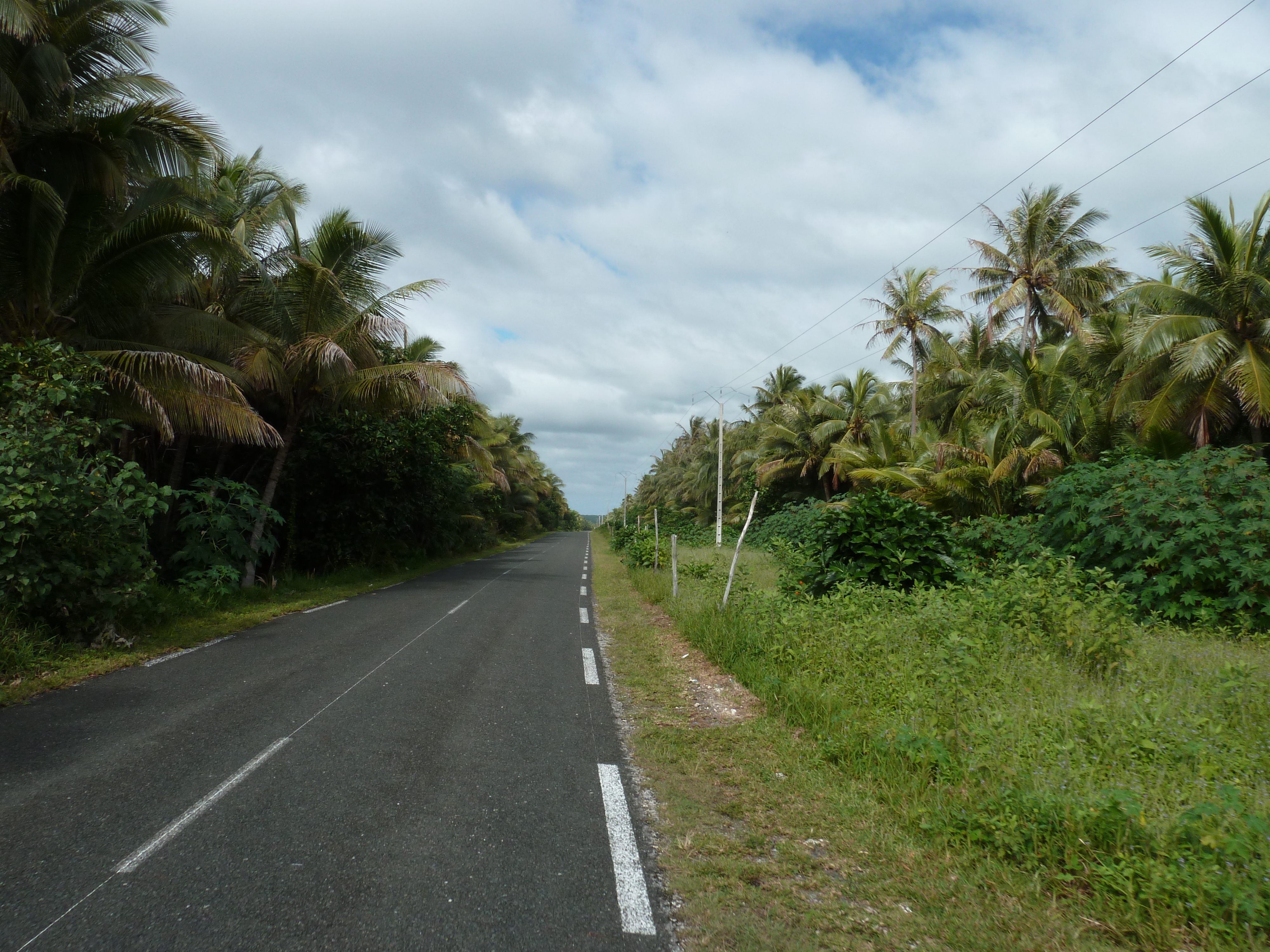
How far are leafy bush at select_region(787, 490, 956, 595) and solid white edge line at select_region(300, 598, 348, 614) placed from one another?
7.87m

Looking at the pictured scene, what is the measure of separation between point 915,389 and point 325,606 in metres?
24.4

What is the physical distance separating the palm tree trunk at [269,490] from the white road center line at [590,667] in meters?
7.60

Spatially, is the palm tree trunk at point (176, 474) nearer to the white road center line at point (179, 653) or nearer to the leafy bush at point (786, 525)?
the white road center line at point (179, 653)

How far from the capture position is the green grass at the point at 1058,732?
3.15 m

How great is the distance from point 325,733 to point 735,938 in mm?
3648

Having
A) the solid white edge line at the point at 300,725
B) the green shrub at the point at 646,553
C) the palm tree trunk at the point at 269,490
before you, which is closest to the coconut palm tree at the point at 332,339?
the palm tree trunk at the point at 269,490

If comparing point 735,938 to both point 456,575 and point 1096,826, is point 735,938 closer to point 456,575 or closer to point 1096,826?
point 1096,826

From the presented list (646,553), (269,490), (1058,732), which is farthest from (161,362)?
(646,553)

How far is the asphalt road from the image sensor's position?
9.82 ft

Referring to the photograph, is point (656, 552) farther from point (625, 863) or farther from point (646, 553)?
point (625, 863)

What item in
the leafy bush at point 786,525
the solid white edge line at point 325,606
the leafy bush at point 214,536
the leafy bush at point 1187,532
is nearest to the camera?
the leafy bush at point 1187,532

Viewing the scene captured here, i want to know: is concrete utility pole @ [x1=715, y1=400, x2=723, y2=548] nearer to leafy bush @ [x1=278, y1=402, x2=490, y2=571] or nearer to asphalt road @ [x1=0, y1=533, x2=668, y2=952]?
leafy bush @ [x1=278, y1=402, x2=490, y2=571]

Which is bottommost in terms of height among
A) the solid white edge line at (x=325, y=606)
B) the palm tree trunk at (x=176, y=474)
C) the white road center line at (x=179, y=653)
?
the white road center line at (x=179, y=653)

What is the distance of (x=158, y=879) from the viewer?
3268mm
